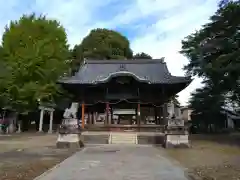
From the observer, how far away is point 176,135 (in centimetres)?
2019

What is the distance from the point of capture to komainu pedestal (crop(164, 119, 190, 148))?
19984mm

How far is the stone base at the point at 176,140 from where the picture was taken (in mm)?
19922

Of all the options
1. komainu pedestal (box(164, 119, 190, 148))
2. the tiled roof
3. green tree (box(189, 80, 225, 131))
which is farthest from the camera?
green tree (box(189, 80, 225, 131))

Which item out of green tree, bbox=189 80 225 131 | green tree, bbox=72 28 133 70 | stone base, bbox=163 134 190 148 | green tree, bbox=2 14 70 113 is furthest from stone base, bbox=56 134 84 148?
green tree, bbox=72 28 133 70

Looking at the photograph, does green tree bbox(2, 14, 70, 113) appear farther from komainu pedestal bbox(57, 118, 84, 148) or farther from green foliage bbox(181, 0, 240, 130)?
green foliage bbox(181, 0, 240, 130)

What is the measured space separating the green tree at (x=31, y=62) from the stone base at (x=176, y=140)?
1799 centimetres

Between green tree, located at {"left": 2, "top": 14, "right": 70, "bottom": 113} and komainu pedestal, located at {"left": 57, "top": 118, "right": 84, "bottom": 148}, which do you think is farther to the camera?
green tree, located at {"left": 2, "top": 14, "right": 70, "bottom": 113}

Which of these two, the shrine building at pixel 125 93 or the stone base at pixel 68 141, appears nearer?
the stone base at pixel 68 141

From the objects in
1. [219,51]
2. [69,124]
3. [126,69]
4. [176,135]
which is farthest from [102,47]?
[176,135]

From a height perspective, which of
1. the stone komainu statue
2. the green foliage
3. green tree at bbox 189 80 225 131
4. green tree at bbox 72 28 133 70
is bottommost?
the stone komainu statue

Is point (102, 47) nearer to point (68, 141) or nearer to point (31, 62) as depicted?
point (31, 62)

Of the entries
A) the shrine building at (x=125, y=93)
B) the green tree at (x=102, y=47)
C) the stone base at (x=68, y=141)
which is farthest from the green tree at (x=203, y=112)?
the green tree at (x=102, y=47)

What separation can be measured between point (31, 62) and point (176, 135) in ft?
66.5

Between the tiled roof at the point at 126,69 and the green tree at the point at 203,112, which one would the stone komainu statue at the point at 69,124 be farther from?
the green tree at the point at 203,112
